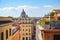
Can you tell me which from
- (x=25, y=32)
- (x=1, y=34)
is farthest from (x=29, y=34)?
(x=1, y=34)

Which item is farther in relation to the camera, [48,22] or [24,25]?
[24,25]

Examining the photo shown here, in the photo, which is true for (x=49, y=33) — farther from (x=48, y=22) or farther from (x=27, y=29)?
(x=27, y=29)

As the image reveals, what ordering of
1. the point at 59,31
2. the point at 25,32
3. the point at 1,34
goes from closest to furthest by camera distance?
the point at 59,31 < the point at 1,34 < the point at 25,32

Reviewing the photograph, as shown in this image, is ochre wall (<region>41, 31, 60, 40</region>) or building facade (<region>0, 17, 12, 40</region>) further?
building facade (<region>0, 17, 12, 40</region>)

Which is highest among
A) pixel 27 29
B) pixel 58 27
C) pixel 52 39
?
pixel 58 27

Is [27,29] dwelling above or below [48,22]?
below

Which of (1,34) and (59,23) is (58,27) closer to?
(59,23)

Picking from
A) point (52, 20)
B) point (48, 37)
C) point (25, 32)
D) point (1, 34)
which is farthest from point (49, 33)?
point (25, 32)

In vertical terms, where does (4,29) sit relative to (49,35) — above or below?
above

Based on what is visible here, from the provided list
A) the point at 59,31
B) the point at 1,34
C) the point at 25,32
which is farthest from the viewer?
the point at 25,32

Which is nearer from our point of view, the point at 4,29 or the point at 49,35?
the point at 49,35

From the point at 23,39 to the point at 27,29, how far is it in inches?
69.2

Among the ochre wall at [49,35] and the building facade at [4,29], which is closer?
the ochre wall at [49,35]

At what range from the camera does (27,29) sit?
85.9 ft
